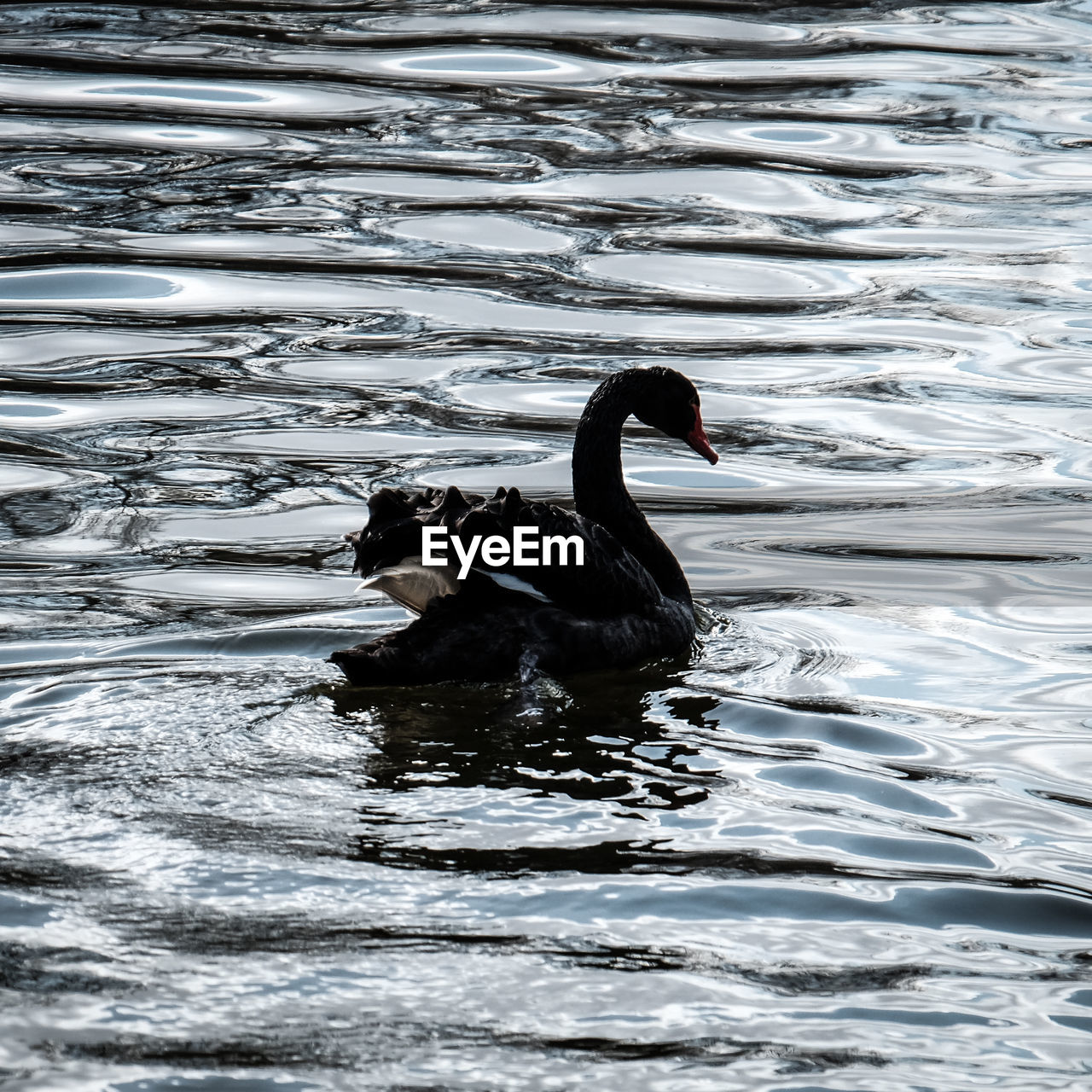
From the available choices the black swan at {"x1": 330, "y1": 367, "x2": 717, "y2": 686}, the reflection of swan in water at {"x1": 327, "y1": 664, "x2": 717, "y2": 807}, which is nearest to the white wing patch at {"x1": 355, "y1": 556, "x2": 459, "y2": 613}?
the black swan at {"x1": 330, "y1": 367, "x2": 717, "y2": 686}

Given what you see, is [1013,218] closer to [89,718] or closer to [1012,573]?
[1012,573]

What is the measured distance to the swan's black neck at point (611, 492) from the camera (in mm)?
7387

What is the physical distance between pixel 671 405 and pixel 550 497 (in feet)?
5.21

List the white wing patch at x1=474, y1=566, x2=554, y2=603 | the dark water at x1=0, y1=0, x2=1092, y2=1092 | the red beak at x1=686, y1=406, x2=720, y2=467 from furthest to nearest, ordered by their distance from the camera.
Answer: the red beak at x1=686, y1=406, x2=720, y2=467 → the white wing patch at x1=474, y1=566, x2=554, y2=603 → the dark water at x1=0, y1=0, x2=1092, y2=1092

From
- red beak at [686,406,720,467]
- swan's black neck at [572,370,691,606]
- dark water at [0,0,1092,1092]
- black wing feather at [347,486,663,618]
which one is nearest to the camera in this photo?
dark water at [0,0,1092,1092]

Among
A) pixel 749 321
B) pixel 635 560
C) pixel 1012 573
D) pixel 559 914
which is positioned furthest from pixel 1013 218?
pixel 559 914

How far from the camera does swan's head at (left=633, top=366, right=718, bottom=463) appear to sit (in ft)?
25.1

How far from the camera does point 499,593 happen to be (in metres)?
6.53

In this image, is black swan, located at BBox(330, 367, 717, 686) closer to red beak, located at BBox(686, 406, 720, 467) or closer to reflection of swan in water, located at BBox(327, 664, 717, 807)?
reflection of swan in water, located at BBox(327, 664, 717, 807)

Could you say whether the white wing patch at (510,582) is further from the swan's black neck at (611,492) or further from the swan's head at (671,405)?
the swan's head at (671,405)

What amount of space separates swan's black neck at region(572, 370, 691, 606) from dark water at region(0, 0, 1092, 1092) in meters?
0.36

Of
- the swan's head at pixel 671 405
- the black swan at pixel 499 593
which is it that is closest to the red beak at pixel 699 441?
the swan's head at pixel 671 405

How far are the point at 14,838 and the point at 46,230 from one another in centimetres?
958

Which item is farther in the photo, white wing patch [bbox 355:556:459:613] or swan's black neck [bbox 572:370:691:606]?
swan's black neck [bbox 572:370:691:606]
